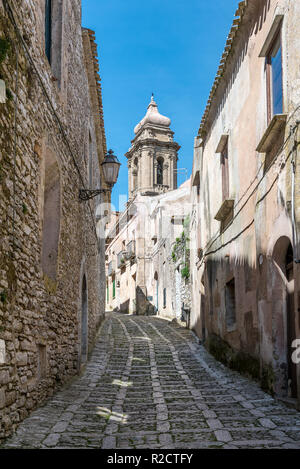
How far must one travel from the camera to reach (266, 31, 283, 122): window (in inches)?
284

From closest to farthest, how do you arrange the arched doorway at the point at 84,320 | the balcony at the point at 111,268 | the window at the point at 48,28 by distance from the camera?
the window at the point at 48,28 < the arched doorway at the point at 84,320 < the balcony at the point at 111,268

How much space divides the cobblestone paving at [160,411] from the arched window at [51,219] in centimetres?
182

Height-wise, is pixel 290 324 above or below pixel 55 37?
below

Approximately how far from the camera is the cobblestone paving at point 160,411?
5090 mm

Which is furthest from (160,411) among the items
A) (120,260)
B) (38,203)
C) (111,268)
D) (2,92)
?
(111,268)

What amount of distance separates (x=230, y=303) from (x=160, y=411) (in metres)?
4.35

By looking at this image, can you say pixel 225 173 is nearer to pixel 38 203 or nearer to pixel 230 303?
pixel 230 303

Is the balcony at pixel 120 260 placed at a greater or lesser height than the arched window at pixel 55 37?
lesser

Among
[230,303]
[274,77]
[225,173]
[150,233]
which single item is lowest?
[230,303]

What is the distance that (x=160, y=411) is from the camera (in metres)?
6.68

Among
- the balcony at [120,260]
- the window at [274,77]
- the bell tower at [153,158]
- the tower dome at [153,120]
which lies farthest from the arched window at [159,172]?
the window at [274,77]

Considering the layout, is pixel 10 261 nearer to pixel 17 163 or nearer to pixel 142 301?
pixel 17 163

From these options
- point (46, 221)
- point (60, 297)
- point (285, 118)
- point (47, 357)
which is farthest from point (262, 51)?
point (47, 357)

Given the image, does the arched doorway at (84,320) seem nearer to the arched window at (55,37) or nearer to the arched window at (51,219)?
the arched window at (51,219)
